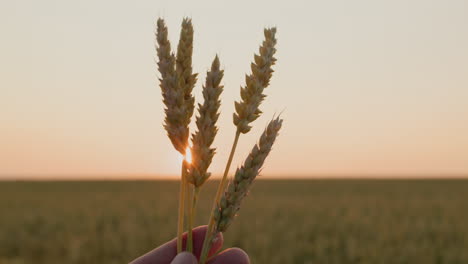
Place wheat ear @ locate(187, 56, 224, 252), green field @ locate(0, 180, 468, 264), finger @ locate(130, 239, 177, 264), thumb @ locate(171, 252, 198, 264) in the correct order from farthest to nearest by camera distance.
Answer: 1. green field @ locate(0, 180, 468, 264)
2. finger @ locate(130, 239, 177, 264)
3. thumb @ locate(171, 252, 198, 264)
4. wheat ear @ locate(187, 56, 224, 252)

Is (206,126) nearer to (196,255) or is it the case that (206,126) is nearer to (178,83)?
(178,83)

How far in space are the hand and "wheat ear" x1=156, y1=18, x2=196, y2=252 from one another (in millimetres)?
336

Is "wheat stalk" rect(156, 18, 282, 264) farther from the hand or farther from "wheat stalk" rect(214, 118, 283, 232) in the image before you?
the hand

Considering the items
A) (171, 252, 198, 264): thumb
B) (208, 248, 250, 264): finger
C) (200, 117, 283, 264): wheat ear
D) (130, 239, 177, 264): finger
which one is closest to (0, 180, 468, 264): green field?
(130, 239, 177, 264): finger

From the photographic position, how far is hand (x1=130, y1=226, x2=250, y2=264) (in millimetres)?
1709

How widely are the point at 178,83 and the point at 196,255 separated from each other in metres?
1.27

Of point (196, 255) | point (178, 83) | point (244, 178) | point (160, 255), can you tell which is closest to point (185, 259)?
point (244, 178)

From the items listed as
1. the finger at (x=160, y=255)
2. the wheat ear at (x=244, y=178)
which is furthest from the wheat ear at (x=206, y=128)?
the finger at (x=160, y=255)

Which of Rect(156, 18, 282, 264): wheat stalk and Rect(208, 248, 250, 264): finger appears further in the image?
Rect(208, 248, 250, 264): finger

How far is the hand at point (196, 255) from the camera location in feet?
5.61

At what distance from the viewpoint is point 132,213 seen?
45.6ft

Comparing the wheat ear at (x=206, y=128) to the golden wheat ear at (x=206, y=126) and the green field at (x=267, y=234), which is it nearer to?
the golden wheat ear at (x=206, y=126)

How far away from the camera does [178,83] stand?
1.49 meters

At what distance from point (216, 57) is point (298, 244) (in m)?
8.18
